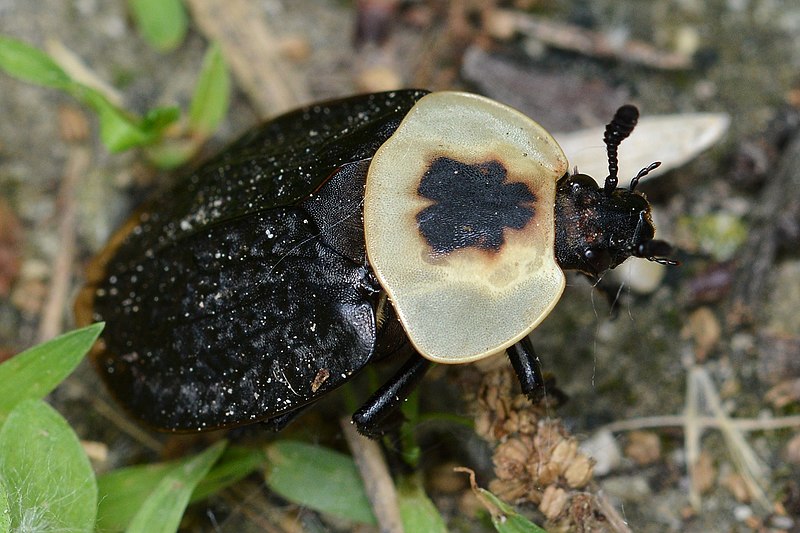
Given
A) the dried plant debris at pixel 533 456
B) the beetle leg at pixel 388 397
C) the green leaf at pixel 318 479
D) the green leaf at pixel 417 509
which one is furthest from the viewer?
the green leaf at pixel 318 479

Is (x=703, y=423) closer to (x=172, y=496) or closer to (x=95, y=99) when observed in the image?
(x=172, y=496)

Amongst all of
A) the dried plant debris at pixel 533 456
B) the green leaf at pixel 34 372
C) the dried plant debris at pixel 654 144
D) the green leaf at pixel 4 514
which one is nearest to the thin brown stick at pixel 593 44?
the dried plant debris at pixel 654 144

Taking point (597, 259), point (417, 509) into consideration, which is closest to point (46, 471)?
point (417, 509)

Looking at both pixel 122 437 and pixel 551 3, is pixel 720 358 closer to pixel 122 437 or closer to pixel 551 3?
pixel 551 3

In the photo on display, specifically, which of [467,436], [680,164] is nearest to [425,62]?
[680,164]

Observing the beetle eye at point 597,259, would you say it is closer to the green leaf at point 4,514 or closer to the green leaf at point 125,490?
the green leaf at point 125,490

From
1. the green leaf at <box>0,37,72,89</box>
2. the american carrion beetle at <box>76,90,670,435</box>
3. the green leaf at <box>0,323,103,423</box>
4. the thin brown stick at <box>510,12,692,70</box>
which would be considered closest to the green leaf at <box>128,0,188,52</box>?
the green leaf at <box>0,37,72,89</box>

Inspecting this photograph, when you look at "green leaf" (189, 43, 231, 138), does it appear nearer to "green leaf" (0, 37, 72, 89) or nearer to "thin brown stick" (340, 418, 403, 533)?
"green leaf" (0, 37, 72, 89)
